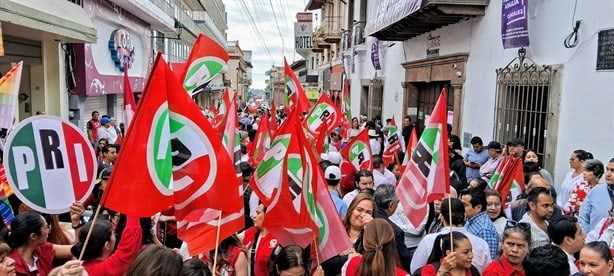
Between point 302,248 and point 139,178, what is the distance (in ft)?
3.68

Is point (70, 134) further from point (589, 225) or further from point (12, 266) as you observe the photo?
point (589, 225)

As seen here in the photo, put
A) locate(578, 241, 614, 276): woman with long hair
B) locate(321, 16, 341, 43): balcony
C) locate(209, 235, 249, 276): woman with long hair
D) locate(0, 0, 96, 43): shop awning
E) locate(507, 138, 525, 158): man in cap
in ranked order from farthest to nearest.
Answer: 1. locate(321, 16, 341, 43): balcony
2. locate(0, 0, 96, 43): shop awning
3. locate(507, 138, 525, 158): man in cap
4. locate(209, 235, 249, 276): woman with long hair
5. locate(578, 241, 614, 276): woman with long hair

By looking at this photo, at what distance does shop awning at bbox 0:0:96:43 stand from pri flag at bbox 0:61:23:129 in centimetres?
300

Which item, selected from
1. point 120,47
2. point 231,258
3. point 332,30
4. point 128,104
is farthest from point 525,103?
point 332,30

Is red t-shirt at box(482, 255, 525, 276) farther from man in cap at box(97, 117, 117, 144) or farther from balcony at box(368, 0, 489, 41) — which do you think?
man in cap at box(97, 117, 117, 144)

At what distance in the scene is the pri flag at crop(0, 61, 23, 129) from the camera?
552cm

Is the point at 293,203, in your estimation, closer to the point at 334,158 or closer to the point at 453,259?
the point at 453,259

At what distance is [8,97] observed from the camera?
5.57 meters

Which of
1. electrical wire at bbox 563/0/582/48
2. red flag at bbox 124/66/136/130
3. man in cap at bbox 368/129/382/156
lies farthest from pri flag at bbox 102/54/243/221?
man in cap at bbox 368/129/382/156

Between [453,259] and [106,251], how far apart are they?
7.00 feet

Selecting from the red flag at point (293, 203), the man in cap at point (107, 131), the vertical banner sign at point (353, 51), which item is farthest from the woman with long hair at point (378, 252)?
the vertical banner sign at point (353, 51)

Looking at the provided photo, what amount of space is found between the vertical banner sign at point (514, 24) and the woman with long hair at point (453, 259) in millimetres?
5773

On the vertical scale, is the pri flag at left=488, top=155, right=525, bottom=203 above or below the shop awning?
below

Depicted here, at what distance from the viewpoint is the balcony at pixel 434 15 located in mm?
10602
